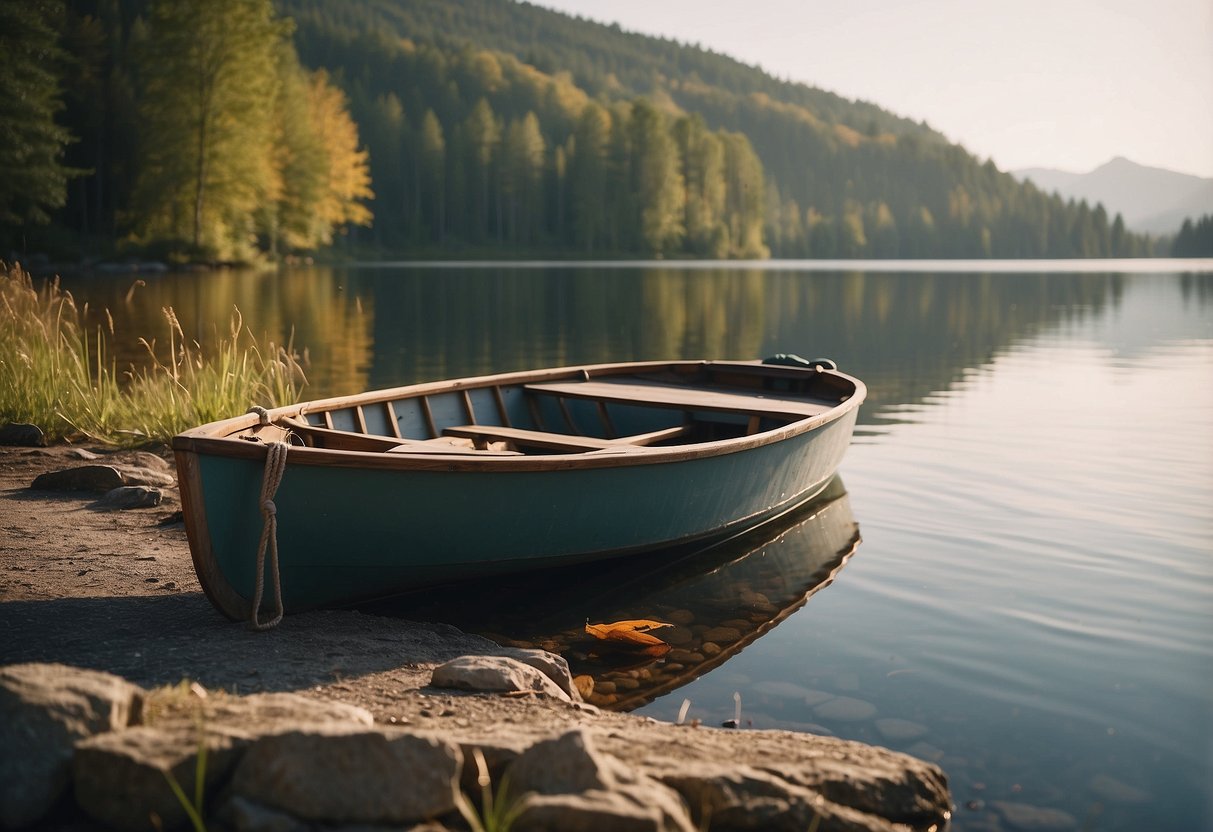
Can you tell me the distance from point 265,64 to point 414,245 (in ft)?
126

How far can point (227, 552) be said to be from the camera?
521 cm

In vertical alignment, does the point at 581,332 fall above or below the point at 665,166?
below

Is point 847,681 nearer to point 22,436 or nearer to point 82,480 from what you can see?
point 82,480

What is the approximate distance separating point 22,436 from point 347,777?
8.00 metres

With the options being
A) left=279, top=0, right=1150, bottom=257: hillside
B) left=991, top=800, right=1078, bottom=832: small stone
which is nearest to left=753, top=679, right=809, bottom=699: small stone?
left=991, top=800, right=1078, bottom=832: small stone

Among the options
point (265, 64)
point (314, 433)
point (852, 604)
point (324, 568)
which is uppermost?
point (265, 64)

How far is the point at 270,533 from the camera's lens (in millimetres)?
5152

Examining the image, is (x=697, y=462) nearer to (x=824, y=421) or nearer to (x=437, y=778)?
(x=824, y=421)

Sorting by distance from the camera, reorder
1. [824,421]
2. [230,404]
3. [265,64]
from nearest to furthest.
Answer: [824,421]
[230,404]
[265,64]

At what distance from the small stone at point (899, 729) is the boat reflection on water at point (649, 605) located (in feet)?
3.21

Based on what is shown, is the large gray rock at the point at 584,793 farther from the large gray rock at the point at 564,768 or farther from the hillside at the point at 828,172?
the hillside at the point at 828,172

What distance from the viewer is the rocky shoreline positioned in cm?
293

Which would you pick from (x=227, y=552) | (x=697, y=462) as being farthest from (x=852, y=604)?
(x=227, y=552)

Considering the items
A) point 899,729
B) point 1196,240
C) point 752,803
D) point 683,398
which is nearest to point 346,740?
A: point 752,803
